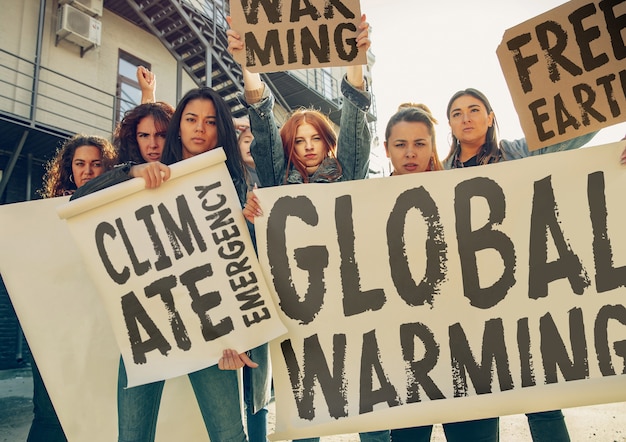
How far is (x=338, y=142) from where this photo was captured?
2158mm

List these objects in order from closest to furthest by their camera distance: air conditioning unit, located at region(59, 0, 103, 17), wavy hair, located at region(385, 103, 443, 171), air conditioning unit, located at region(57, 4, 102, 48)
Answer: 1. wavy hair, located at region(385, 103, 443, 171)
2. air conditioning unit, located at region(57, 4, 102, 48)
3. air conditioning unit, located at region(59, 0, 103, 17)

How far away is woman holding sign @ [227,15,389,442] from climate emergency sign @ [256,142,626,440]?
304mm

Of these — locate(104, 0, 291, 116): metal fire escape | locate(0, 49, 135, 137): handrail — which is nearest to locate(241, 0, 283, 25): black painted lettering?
locate(0, 49, 135, 137): handrail

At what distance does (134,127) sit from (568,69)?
2.10 metres

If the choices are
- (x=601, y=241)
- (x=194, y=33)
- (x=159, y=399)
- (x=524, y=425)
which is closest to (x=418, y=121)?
(x=601, y=241)

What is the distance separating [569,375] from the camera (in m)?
1.68

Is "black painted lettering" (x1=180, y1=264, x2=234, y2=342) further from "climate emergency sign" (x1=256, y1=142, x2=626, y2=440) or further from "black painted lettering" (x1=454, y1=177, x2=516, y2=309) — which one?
"black painted lettering" (x1=454, y1=177, x2=516, y2=309)

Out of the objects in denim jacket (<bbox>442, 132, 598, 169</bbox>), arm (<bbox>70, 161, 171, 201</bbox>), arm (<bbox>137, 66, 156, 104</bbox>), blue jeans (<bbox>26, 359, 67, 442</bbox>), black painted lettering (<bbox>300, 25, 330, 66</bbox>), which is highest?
arm (<bbox>137, 66, 156, 104</bbox>)

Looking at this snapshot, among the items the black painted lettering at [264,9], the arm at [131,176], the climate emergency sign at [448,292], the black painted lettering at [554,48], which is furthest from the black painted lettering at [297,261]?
the black painted lettering at [554,48]

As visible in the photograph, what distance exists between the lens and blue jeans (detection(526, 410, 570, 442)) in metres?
1.81

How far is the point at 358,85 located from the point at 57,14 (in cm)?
923

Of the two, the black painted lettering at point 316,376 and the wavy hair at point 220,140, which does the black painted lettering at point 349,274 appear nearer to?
the black painted lettering at point 316,376

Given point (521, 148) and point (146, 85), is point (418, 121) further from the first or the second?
point (146, 85)

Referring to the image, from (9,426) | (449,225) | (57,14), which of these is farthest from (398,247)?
(57,14)
